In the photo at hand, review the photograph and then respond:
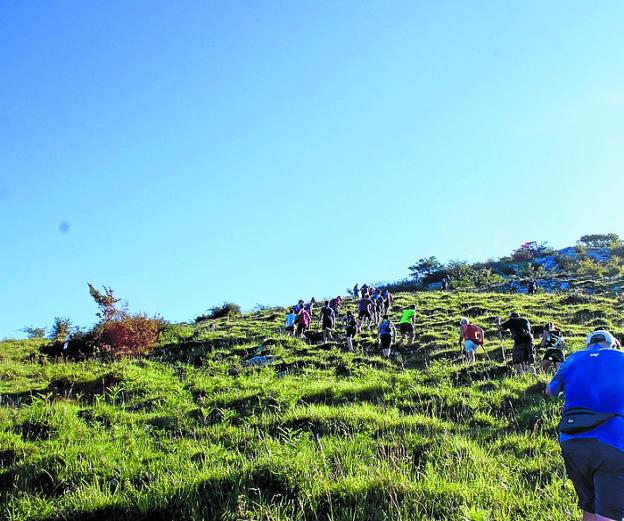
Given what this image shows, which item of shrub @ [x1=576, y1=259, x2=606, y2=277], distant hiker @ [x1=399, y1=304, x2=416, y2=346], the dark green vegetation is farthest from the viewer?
shrub @ [x1=576, y1=259, x2=606, y2=277]

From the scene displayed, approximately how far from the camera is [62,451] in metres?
6.90

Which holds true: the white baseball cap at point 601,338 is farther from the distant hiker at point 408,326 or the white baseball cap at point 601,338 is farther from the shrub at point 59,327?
the shrub at point 59,327

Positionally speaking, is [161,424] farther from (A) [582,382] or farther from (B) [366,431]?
(A) [582,382]

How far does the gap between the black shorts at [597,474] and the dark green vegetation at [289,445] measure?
51cm

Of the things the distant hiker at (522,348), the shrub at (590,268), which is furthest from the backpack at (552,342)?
the shrub at (590,268)

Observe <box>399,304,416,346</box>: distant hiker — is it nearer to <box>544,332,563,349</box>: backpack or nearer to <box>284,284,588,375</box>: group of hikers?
<box>284,284,588,375</box>: group of hikers

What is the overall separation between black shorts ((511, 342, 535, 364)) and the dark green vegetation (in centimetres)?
54

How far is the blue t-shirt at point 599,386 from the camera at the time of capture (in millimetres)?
4109

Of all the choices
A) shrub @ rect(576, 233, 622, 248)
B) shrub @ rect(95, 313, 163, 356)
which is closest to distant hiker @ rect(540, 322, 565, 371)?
shrub @ rect(95, 313, 163, 356)

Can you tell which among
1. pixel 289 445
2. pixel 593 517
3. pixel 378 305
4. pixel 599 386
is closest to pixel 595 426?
pixel 599 386

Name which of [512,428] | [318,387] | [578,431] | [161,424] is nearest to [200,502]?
[578,431]

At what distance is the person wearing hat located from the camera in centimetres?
395

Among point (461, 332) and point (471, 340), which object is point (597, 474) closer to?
point (471, 340)

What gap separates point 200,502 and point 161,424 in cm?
406
